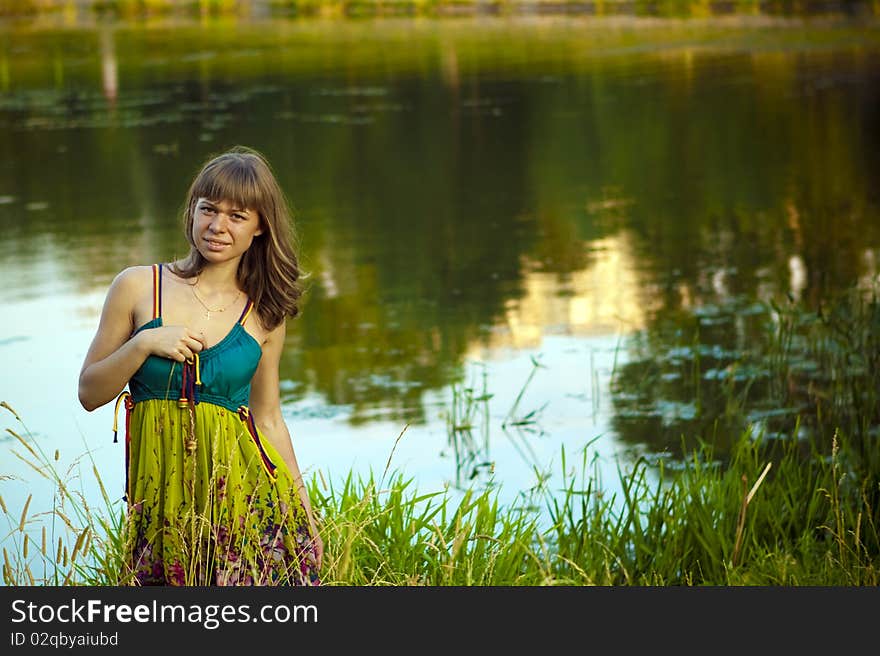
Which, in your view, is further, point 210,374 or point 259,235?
point 259,235

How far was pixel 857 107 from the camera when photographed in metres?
19.1

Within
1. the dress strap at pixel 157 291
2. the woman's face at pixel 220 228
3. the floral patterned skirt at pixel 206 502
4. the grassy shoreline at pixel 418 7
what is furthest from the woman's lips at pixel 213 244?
the grassy shoreline at pixel 418 7

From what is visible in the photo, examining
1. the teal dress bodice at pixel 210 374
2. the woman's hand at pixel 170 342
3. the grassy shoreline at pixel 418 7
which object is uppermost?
the grassy shoreline at pixel 418 7

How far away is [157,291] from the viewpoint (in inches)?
125

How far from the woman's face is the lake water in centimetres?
58

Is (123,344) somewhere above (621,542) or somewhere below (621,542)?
above

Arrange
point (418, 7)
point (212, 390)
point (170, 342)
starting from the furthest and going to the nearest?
point (418, 7) < point (212, 390) < point (170, 342)

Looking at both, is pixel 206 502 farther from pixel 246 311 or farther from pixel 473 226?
pixel 473 226

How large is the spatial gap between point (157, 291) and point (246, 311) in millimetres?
192

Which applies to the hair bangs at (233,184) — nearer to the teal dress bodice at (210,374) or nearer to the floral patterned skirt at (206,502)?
the teal dress bodice at (210,374)

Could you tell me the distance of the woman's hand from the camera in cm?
306

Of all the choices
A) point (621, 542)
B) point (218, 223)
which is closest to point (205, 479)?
point (218, 223)

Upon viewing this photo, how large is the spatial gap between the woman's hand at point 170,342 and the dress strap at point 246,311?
15 centimetres

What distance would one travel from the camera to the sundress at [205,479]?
3.14 meters
